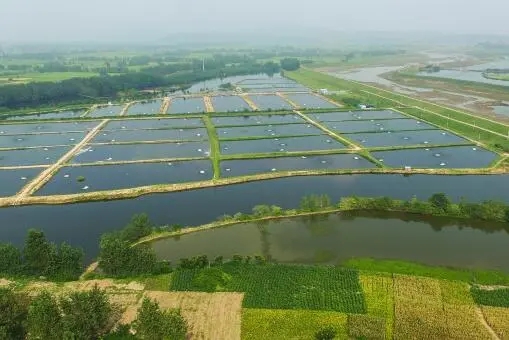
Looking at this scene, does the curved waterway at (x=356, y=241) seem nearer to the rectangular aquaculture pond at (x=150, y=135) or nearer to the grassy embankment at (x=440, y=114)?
the grassy embankment at (x=440, y=114)

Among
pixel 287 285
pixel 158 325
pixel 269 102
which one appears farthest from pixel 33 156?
pixel 269 102

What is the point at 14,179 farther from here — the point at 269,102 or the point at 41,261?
the point at 269,102

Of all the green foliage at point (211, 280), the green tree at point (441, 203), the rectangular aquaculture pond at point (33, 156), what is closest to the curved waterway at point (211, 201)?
the green tree at point (441, 203)

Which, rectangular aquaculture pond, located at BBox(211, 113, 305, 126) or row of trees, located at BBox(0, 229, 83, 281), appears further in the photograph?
rectangular aquaculture pond, located at BBox(211, 113, 305, 126)

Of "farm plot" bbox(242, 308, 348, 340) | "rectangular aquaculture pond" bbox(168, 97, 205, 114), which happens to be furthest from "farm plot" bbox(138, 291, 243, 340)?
"rectangular aquaculture pond" bbox(168, 97, 205, 114)

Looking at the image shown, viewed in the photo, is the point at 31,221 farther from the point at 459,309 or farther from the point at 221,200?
the point at 459,309

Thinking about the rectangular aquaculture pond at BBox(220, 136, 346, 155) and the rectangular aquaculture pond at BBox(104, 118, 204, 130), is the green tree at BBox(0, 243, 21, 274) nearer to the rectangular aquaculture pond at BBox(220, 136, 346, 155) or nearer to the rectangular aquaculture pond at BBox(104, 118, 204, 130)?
the rectangular aquaculture pond at BBox(220, 136, 346, 155)

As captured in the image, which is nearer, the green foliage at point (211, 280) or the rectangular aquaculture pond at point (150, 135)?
the green foliage at point (211, 280)
